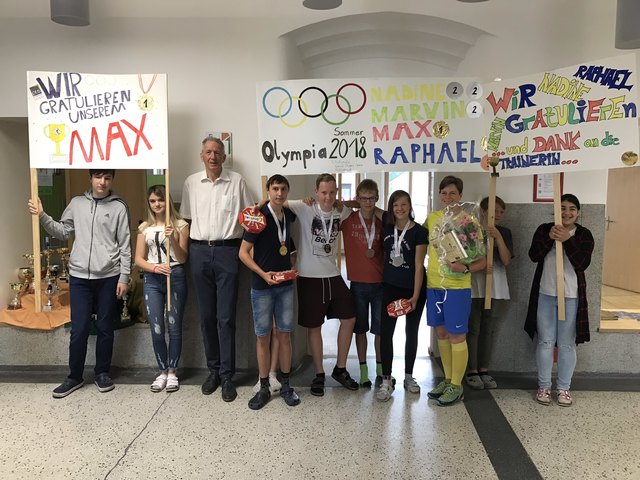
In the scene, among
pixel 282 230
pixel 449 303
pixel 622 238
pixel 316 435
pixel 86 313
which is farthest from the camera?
pixel 622 238

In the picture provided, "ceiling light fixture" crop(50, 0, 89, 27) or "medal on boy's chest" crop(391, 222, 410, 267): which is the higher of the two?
"ceiling light fixture" crop(50, 0, 89, 27)

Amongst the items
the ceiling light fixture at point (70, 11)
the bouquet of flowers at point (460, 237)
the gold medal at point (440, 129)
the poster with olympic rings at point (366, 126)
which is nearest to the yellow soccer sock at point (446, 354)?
the bouquet of flowers at point (460, 237)

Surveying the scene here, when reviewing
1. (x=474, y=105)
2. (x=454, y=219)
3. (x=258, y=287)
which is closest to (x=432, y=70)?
(x=474, y=105)

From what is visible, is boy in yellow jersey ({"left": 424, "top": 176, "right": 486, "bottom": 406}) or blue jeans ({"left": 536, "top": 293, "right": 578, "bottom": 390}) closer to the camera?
boy in yellow jersey ({"left": 424, "top": 176, "right": 486, "bottom": 406})

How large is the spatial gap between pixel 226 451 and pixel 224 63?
8.48ft

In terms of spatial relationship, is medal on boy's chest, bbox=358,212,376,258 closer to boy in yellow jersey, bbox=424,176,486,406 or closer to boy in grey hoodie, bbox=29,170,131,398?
boy in yellow jersey, bbox=424,176,486,406

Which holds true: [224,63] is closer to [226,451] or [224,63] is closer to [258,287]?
[258,287]

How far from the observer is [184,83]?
11.4 feet

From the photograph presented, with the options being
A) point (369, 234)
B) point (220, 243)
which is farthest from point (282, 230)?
point (369, 234)

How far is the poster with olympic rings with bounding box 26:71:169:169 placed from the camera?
3125 mm

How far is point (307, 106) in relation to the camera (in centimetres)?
315

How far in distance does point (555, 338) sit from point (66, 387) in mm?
3235

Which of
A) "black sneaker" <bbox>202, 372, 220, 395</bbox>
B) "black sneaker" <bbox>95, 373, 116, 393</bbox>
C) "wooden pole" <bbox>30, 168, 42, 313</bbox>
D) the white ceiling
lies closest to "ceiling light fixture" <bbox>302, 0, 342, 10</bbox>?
the white ceiling

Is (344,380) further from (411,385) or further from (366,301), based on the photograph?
(366,301)
